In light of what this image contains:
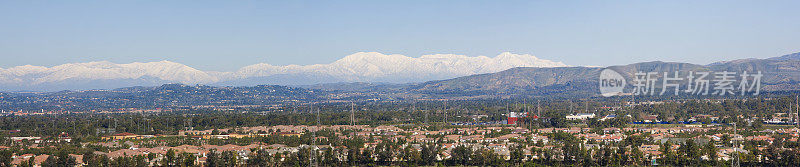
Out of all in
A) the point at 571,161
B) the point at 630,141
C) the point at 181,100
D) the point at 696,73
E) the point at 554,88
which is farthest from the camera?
the point at 554,88

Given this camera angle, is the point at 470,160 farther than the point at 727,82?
No

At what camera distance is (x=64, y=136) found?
53031mm

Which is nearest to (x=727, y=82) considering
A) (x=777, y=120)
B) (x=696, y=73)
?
(x=696, y=73)

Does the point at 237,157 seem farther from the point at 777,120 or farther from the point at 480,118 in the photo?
the point at 777,120

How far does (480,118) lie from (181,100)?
90.5 metres
